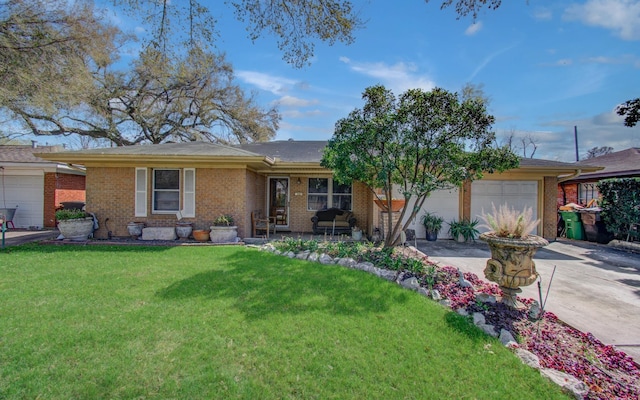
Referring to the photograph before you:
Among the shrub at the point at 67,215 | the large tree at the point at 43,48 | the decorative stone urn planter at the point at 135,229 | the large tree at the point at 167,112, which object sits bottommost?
the decorative stone urn planter at the point at 135,229

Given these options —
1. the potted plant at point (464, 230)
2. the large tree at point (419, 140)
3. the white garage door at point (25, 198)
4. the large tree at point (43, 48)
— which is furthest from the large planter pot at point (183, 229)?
the potted plant at point (464, 230)

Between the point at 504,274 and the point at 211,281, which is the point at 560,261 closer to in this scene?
the point at 504,274

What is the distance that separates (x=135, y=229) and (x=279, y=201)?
5.15m

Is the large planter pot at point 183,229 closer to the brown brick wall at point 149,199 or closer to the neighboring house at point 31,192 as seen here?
the brown brick wall at point 149,199

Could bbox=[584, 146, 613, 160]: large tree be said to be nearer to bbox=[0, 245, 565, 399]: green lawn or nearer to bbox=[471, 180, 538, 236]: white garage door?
bbox=[471, 180, 538, 236]: white garage door

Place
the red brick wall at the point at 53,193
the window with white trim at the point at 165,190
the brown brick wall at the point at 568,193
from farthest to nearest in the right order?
the brown brick wall at the point at 568,193 < the red brick wall at the point at 53,193 < the window with white trim at the point at 165,190

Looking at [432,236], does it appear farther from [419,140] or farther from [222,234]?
[222,234]

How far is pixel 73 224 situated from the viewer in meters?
9.13

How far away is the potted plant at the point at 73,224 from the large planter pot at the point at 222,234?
3.96 metres

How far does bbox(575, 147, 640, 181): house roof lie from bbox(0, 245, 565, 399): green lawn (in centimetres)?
1157

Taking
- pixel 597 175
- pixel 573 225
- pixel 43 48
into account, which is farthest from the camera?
pixel 597 175

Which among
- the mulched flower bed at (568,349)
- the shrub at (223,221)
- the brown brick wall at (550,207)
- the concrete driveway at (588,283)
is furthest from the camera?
the brown brick wall at (550,207)

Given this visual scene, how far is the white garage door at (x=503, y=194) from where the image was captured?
428 inches

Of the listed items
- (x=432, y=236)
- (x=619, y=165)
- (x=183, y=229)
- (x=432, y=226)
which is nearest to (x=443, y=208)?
(x=432, y=226)
